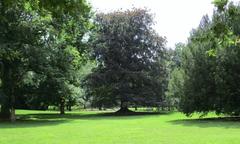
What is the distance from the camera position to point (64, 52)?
37312 mm

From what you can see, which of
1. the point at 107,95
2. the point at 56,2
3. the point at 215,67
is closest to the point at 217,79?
the point at 215,67

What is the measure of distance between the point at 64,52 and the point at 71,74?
241 centimetres

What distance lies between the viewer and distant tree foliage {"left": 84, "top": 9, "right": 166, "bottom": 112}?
5131 cm

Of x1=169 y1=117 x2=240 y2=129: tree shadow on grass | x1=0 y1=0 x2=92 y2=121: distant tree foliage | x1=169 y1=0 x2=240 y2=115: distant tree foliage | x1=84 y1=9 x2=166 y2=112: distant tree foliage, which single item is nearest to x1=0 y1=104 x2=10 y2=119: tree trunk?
x1=0 y1=0 x2=92 y2=121: distant tree foliage

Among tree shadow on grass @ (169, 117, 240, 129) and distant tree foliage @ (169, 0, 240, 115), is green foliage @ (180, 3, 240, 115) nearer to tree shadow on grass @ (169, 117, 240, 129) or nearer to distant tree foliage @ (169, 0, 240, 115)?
distant tree foliage @ (169, 0, 240, 115)

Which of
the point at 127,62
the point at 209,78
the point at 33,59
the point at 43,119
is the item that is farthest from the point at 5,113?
the point at 127,62

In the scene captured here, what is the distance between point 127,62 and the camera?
52875 mm

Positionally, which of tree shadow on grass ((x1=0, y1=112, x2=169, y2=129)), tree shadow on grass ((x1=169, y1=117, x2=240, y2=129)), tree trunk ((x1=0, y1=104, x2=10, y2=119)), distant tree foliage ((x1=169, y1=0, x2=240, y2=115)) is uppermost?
distant tree foliage ((x1=169, y1=0, x2=240, y2=115))

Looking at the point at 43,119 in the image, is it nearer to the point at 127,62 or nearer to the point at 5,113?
the point at 5,113

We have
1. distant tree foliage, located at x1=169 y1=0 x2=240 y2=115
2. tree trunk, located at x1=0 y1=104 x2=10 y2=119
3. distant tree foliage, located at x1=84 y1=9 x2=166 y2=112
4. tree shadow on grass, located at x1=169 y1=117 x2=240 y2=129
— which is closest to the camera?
tree shadow on grass, located at x1=169 y1=117 x2=240 y2=129

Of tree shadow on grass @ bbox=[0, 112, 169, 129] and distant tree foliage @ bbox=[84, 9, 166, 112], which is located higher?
distant tree foliage @ bbox=[84, 9, 166, 112]

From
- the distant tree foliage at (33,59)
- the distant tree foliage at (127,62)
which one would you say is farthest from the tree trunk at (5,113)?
the distant tree foliage at (127,62)

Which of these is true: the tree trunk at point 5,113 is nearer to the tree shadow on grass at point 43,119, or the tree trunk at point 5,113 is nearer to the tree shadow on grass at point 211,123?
the tree shadow on grass at point 43,119

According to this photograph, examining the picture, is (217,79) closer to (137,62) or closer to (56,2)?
(137,62)
